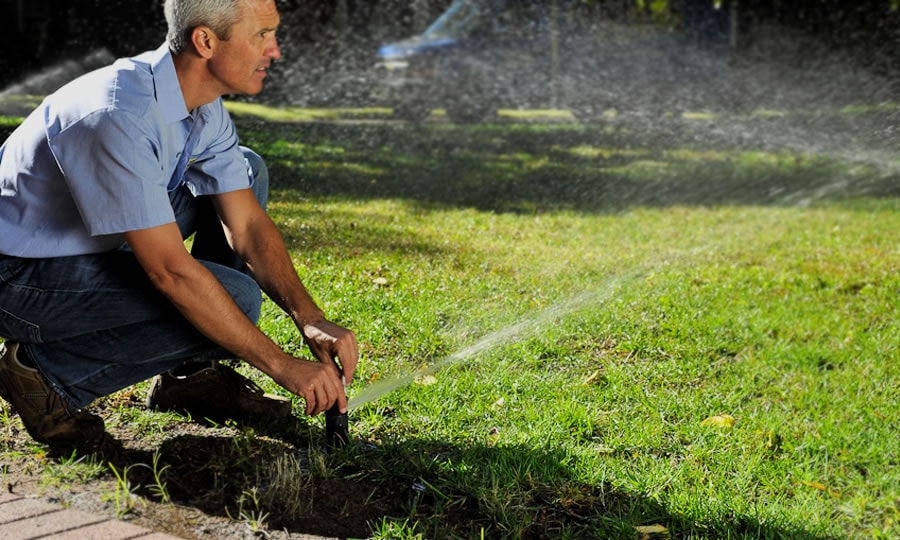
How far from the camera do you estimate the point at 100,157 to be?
257 centimetres

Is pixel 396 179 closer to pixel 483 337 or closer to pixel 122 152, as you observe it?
pixel 483 337

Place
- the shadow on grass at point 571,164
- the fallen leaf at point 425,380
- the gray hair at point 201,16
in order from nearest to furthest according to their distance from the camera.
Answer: the gray hair at point 201,16 < the fallen leaf at point 425,380 < the shadow on grass at point 571,164

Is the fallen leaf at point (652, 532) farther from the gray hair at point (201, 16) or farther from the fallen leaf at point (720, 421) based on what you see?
the gray hair at point (201, 16)

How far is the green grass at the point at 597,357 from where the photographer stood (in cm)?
288

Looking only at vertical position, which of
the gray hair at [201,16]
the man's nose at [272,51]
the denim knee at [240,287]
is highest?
the gray hair at [201,16]

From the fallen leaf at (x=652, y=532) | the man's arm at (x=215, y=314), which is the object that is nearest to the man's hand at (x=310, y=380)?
the man's arm at (x=215, y=314)

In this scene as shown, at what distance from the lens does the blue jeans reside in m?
2.84

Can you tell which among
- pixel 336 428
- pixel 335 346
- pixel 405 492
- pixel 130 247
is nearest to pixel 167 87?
pixel 130 247

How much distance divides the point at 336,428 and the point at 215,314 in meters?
0.56

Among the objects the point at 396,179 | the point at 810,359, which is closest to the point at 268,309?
the point at 810,359

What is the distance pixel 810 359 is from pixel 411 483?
2095 millimetres

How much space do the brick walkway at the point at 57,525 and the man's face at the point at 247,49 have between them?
1.23 meters

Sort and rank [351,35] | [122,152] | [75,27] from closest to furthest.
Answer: [122,152], [75,27], [351,35]

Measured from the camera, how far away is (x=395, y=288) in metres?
4.65
